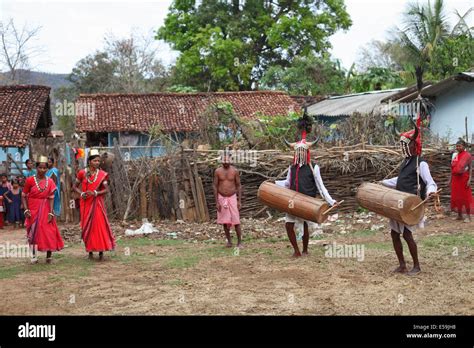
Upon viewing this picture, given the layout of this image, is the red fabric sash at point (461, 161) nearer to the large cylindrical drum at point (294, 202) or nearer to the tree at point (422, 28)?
the large cylindrical drum at point (294, 202)

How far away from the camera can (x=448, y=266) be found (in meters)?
8.02

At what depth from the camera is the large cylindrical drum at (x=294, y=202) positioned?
26.5 feet

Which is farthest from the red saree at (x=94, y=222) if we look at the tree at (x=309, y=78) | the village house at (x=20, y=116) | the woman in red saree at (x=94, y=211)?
the tree at (x=309, y=78)

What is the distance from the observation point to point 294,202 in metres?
8.32

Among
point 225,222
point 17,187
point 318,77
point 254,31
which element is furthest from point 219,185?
point 254,31

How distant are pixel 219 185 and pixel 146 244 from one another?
75.9 inches

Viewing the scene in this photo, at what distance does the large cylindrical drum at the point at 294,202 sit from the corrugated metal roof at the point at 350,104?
42.4 ft

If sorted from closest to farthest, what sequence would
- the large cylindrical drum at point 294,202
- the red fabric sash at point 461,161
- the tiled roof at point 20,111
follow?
the large cylindrical drum at point 294,202 → the red fabric sash at point 461,161 → the tiled roof at point 20,111

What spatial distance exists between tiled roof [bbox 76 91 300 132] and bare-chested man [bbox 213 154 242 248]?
15.7m

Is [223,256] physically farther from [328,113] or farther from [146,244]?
[328,113]

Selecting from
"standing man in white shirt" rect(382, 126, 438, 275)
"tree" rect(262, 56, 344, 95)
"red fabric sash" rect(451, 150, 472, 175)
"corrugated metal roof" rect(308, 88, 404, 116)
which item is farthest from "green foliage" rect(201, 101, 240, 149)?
"tree" rect(262, 56, 344, 95)

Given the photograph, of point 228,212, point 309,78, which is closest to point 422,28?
point 309,78

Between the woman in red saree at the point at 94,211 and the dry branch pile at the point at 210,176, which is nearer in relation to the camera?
the woman in red saree at the point at 94,211

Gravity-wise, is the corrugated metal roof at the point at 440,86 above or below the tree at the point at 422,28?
below
